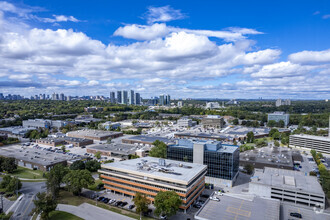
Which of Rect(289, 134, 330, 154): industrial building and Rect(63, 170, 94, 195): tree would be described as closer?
Rect(63, 170, 94, 195): tree

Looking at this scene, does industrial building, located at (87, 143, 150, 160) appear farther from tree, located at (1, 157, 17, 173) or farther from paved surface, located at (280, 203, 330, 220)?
paved surface, located at (280, 203, 330, 220)

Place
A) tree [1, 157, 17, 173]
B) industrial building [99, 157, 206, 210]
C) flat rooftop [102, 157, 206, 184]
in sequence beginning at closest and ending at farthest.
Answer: industrial building [99, 157, 206, 210] → flat rooftop [102, 157, 206, 184] → tree [1, 157, 17, 173]

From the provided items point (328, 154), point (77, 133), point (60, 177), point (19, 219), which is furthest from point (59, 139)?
point (328, 154)

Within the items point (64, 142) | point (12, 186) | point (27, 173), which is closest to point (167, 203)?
point (12, 186)

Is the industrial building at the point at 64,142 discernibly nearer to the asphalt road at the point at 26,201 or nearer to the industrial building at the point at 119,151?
the industrial building at the point at 119,151

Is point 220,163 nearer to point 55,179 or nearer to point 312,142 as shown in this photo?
point 55,179

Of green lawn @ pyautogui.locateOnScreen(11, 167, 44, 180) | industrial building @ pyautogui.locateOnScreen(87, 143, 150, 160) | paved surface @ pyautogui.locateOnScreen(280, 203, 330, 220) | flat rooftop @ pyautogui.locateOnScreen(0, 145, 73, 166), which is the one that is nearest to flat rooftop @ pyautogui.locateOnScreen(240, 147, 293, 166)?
paved surface @ pyautogui.locateOnScreen(280, 203, 330, 220)

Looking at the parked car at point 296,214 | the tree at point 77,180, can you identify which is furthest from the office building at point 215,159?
the tree at point 77,180
